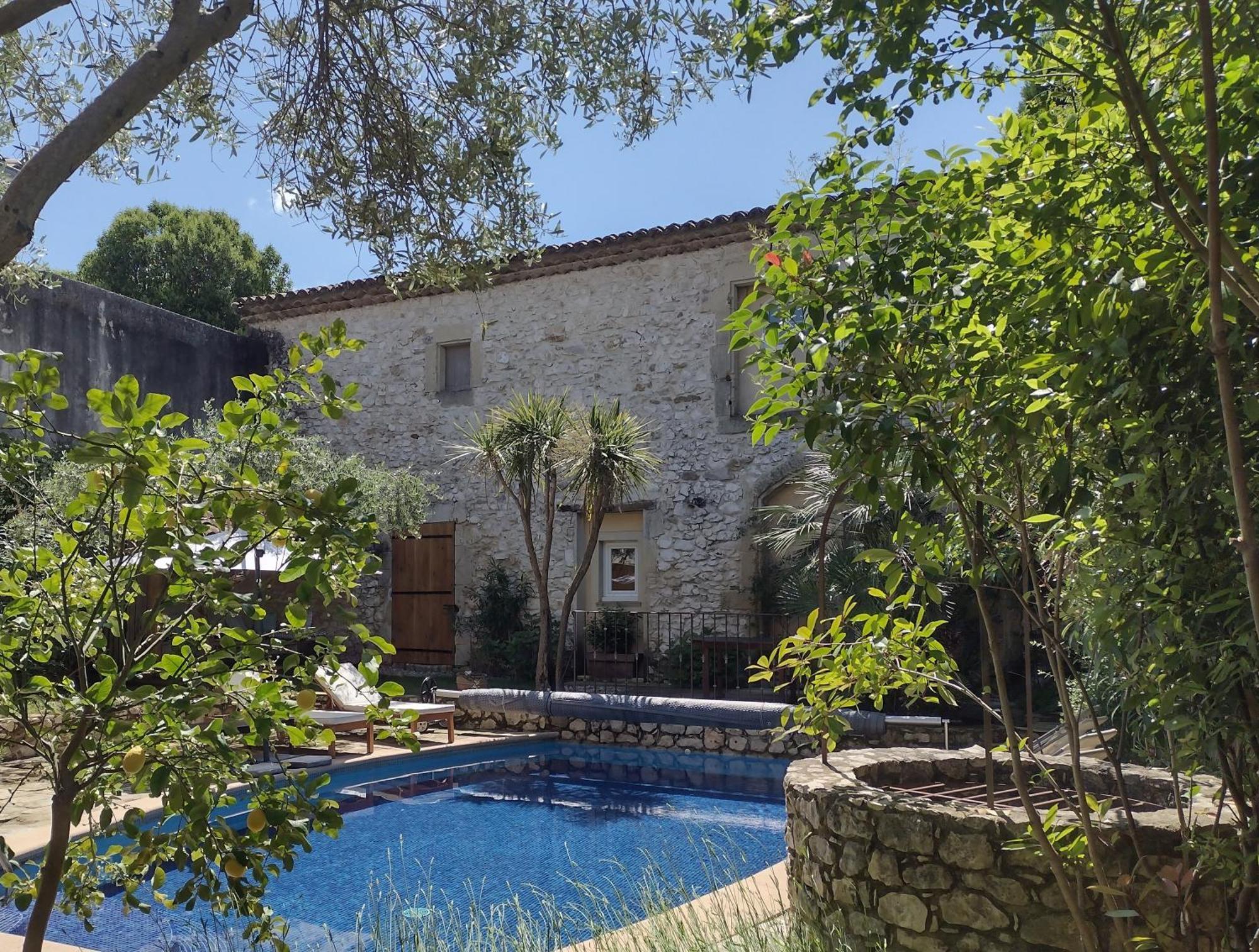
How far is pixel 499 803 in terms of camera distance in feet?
24.5

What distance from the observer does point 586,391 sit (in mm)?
12984

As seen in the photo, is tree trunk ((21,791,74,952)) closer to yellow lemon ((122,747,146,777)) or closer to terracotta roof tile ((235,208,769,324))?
yellow lemon ((122,747,146,777))

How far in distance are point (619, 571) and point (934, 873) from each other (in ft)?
31.1

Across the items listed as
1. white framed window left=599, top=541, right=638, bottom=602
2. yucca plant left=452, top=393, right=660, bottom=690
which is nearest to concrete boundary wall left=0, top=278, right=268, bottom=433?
yucca plant left=452, top=393, right=660, bottom=690

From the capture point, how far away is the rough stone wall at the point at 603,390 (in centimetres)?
1200

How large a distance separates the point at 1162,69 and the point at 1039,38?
0.67 metres

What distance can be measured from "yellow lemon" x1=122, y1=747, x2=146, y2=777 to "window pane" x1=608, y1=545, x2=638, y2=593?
11.0m

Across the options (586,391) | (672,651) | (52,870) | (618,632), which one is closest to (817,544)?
(672,651)

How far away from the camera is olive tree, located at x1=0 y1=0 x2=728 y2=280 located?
4301 millimetres

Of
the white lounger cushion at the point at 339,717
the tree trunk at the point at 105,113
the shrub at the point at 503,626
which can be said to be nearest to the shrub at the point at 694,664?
the shrub at the point at 503,626

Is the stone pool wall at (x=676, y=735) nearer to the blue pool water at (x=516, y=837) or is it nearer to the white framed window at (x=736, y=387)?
the blue pool water at (x=516, y=837)

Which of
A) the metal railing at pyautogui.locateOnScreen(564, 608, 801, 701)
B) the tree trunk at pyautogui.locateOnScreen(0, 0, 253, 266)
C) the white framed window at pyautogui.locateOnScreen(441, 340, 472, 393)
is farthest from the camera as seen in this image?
the white framed window at pyautogui.locateOnScreen(441, 340, 472, 393)

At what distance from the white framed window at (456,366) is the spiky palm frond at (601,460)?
4.21 metres

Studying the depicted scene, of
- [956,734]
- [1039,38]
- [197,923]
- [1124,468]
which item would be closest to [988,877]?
[1124,468]
